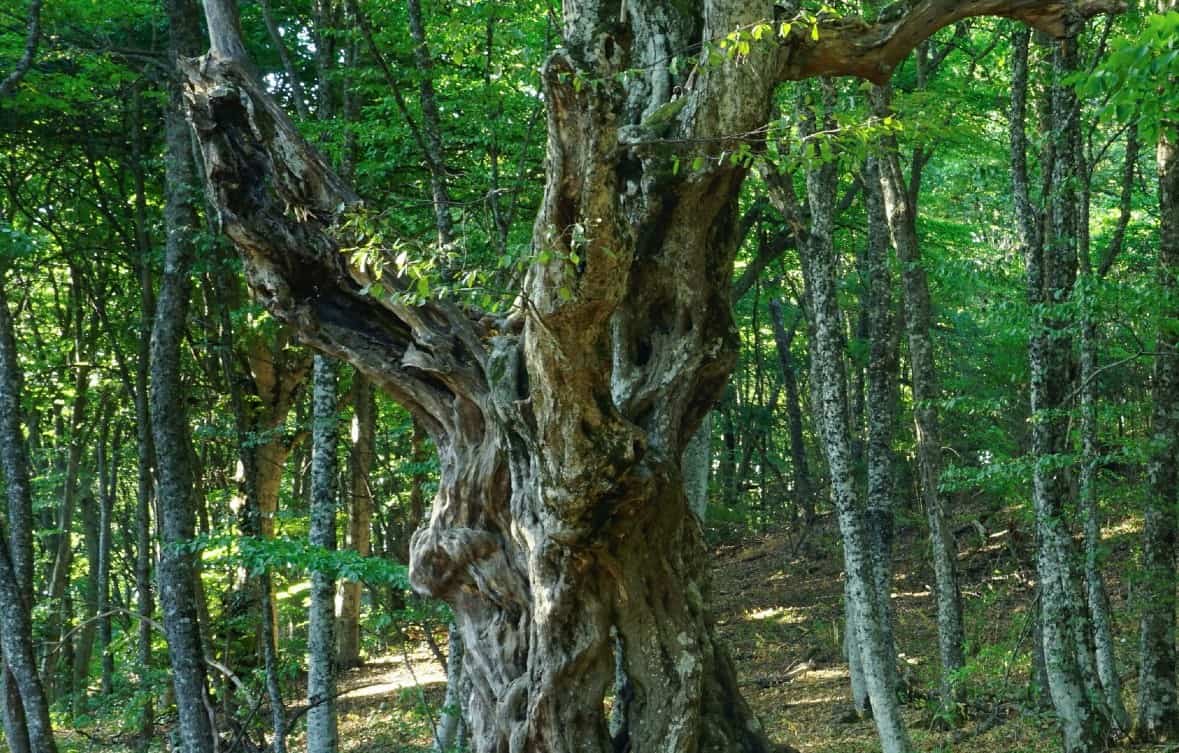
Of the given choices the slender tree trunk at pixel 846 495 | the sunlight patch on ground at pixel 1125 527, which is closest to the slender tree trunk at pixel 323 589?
the slender tree trunk at pixel 846 495

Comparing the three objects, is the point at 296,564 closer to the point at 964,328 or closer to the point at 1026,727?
the point at 1026,727

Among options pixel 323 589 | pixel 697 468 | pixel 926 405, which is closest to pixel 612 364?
pixel 323 589

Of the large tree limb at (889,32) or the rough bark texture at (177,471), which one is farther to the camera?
the rough bark texture at (177,471)

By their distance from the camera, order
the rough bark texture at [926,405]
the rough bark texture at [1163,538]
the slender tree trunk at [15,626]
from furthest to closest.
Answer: the rough bark texture at [926,405], the slender tree trunk at [15,626], the rough bark texture at [1163,538]

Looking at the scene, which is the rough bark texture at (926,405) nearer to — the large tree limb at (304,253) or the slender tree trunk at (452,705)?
the slender tree trunk at (452,705)

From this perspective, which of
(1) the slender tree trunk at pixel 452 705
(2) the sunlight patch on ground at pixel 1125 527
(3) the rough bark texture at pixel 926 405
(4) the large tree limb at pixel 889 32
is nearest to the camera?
(4) the large tree limb at pixel 889 32

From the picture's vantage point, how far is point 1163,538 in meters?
8.95

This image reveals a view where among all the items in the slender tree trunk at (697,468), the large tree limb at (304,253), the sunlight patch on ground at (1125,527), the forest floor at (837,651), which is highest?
the large tree limb at (304,253)

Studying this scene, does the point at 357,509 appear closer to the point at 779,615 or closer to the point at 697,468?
the point at 779,615

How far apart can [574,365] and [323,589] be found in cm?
569

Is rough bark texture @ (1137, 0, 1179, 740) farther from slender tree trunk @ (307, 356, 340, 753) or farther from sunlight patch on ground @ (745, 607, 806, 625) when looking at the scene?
sunlight patch on ground @ (745, 607, 806, 625)

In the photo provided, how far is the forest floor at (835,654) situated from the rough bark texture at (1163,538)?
426mm

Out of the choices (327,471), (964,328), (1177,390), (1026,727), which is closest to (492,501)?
(327,471)

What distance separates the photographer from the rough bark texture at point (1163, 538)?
884 cm
